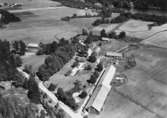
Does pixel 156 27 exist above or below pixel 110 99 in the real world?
above

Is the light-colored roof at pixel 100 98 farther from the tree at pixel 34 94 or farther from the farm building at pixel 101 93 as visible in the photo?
the tree at pixel 34 94

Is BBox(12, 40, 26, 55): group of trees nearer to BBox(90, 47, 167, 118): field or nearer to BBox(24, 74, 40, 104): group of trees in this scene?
BBox(24, 74, 40, 104): group of trees

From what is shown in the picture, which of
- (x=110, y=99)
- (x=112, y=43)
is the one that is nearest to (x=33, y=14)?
(x=112, y=43)

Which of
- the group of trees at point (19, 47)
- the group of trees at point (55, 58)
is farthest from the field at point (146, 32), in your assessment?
the group of trees at point (19, 47)

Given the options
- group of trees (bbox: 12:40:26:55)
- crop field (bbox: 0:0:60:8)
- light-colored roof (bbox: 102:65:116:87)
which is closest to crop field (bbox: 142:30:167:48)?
light-colored roof (bbox: 102:65:116:87)

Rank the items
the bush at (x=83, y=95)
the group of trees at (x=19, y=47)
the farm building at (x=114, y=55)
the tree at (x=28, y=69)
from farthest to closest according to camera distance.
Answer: the group of trees at (x=19, y=47) → the farm building at (x=114, y=55) → the tree at (x=28, y=69) → the bush at (x=83, y=95)

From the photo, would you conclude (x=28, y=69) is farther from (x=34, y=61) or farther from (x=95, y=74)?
(x=95, y=74)

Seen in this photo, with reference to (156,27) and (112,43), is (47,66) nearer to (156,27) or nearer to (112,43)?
(112,43)

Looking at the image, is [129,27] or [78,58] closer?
[78,58]
